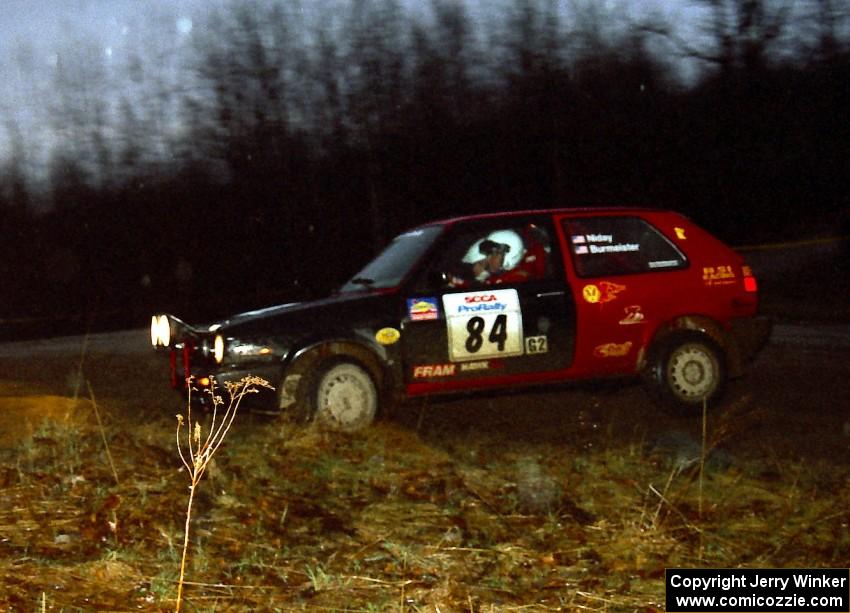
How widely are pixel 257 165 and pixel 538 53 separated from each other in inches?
388

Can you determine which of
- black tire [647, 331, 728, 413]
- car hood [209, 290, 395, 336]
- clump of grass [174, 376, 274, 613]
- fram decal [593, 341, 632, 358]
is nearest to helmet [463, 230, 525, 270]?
car hood [209, 290, 395, 336]

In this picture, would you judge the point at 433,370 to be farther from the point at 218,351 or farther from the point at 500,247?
the point at 218,351

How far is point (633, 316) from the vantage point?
9234mm

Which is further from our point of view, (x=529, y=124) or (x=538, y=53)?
(x=529, y=124)

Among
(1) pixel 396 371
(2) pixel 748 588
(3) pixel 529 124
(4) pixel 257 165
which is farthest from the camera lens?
(4) pixel 257 165

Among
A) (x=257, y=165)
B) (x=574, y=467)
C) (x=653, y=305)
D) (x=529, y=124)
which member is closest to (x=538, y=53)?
(x=529, y=124)

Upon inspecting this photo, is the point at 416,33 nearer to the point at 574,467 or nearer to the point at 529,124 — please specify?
the point at 529,124

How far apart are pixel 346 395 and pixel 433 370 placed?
66cm

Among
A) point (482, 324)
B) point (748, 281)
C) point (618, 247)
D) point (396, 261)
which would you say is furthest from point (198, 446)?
point (748, 281)

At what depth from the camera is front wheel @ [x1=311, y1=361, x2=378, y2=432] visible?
8.62m

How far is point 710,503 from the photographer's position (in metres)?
6.20

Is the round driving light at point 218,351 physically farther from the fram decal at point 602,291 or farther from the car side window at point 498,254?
the fram decal at point 602,291

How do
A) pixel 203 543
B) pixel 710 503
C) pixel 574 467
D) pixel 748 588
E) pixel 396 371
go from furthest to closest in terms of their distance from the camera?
pixel 396 371
pixel 574 467
pixel 710 503
pixel 203 543
pixel 748 588

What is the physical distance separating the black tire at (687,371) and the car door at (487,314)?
791 mm
